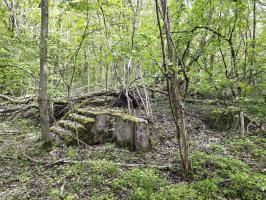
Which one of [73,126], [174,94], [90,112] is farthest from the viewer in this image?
[90,112]

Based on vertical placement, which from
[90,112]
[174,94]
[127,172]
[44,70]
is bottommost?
[127,172]

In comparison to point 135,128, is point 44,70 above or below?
above

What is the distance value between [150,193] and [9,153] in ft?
12.6

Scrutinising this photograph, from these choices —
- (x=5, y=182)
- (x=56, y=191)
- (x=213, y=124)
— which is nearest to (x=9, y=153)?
(x=5, y=182)

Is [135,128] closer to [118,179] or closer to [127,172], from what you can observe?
[127,172]

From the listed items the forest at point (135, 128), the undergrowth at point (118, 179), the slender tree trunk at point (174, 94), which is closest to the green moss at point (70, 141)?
the forest at point (135, 128)

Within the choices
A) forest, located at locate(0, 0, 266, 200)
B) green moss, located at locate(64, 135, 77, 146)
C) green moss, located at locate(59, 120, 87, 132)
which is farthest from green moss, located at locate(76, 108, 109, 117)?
green moss, located at locate(64, 135, 77, 146)

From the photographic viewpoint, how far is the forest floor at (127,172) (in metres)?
3.80

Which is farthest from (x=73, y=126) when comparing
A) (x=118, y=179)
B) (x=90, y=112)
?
(x=118, y=179)

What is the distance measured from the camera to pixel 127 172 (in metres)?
4.52

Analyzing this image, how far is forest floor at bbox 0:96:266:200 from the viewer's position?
3805 mm

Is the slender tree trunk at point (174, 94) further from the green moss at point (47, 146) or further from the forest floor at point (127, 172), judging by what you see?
the green moss at point (47, 146)

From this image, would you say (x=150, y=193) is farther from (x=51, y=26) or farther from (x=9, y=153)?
(x=51, y=26)

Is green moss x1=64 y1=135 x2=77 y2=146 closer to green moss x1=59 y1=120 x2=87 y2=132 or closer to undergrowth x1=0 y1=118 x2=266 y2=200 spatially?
green moss x1=59 y1=120 x2=87 y2=132
